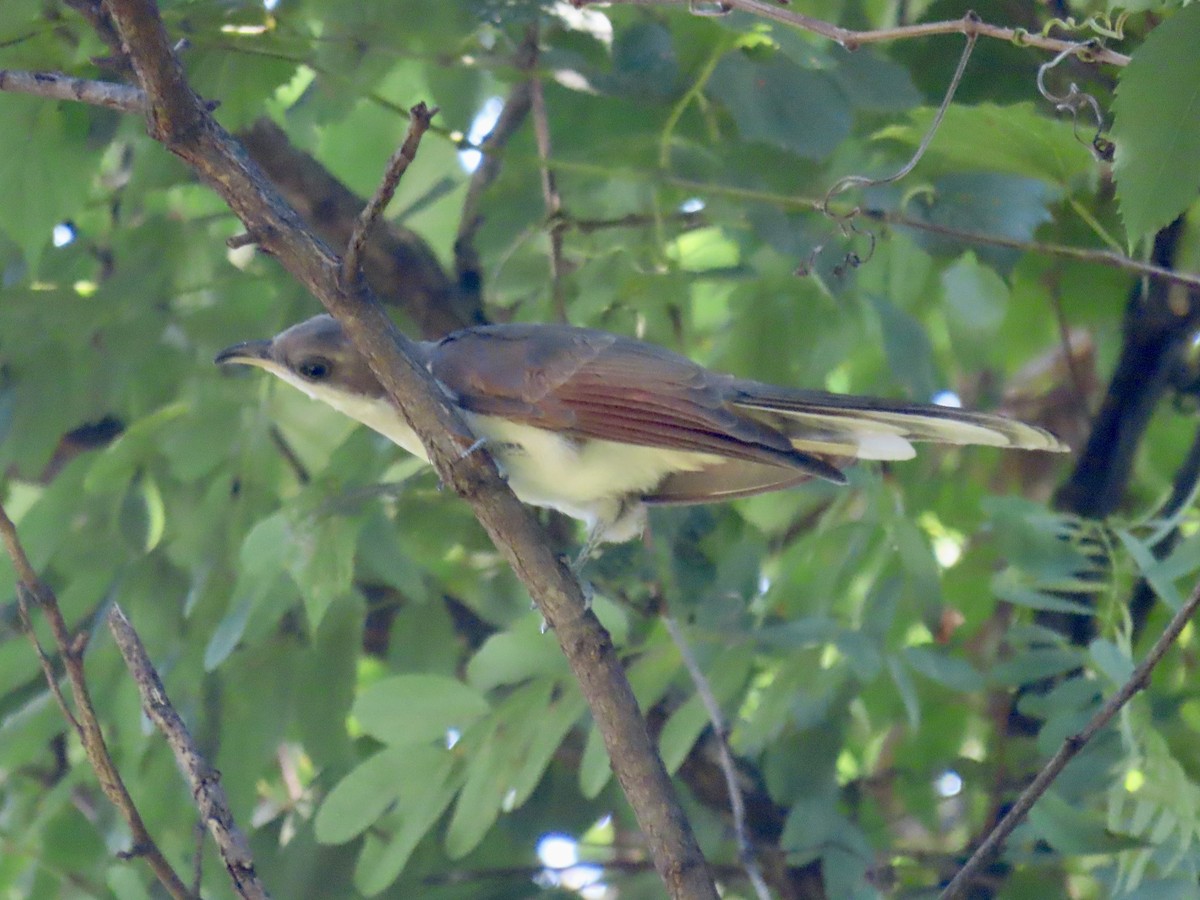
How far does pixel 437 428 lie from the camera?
9.31 ft

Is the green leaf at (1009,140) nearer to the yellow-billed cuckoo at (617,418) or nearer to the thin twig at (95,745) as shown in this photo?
the yellow-billed cuckoo at (617,418)

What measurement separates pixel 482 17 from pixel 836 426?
1.56 meters

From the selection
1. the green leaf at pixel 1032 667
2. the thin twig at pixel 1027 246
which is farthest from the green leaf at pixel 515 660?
the thin twig at pixel 1027 246

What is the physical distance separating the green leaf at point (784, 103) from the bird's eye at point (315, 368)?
142 centimetres

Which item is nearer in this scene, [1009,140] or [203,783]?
[203,783]

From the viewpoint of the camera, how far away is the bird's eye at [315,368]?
4.03m

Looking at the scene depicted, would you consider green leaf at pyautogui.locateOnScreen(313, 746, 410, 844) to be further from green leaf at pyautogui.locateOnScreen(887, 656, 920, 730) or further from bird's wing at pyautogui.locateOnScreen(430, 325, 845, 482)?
green leaf at pyautogui.locateOnScreen(887, 656, 920, 730)

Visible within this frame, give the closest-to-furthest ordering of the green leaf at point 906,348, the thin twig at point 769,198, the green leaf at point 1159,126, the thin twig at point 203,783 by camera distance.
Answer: the green leaf at point 1159,126 < the thin twig at point 203,783 < the thin twig at point 769,198 < the green leaf at point 906,348

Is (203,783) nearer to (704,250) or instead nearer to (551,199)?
(551,199)

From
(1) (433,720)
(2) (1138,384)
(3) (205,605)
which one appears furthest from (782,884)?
(2) (1138,384)

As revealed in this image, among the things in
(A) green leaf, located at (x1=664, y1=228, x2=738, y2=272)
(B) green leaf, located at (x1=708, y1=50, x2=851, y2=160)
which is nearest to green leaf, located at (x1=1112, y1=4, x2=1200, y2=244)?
(B) green leaf, located at (x1=708, y1=50, x2=851, y2=160)

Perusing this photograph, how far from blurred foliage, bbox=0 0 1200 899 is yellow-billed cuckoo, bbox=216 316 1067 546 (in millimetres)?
251

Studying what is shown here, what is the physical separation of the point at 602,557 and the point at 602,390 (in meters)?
0.68

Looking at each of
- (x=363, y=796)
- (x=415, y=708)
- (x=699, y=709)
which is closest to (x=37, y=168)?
(x=415, y=708)
